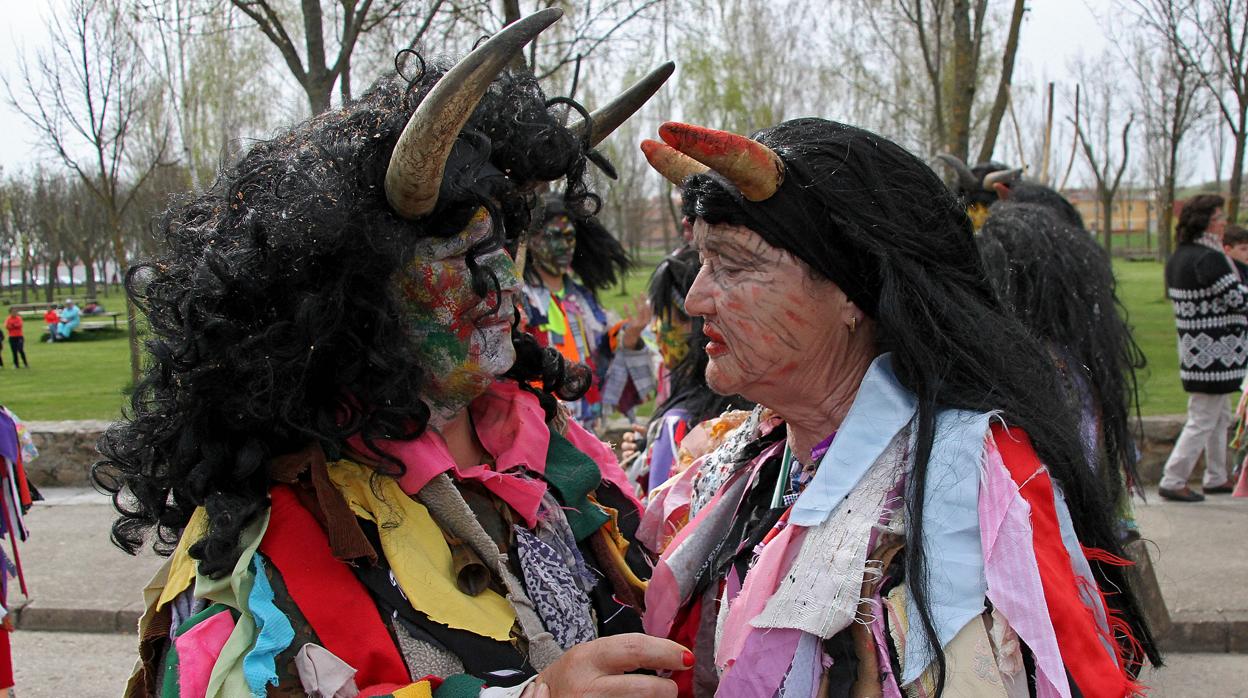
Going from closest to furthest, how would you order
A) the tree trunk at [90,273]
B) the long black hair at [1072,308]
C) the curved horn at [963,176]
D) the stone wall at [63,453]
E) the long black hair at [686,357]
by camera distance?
the long black hair at [1072,308] → the long black hair at [686,357] → the curved horn at [963,176] → the stone wall at [63,453] → the tree trunk at [90,273]

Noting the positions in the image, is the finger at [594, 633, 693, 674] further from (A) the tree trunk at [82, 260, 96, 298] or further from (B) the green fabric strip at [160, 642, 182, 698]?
(A) the tree trunk at [82, 260, 96, 298]

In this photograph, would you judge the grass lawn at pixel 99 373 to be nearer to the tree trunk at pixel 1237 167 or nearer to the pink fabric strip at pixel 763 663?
the tree trunk at pixel 1237 167

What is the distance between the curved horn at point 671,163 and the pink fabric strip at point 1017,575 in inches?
27.7

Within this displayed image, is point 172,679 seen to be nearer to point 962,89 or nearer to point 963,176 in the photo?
point 963,176

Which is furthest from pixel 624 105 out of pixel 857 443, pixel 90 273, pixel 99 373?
pixel 90 273

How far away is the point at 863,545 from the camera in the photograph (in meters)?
1.51

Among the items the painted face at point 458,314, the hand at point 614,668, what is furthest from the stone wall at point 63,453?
the hand at point 614,668

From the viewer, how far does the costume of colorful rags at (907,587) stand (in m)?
1.41

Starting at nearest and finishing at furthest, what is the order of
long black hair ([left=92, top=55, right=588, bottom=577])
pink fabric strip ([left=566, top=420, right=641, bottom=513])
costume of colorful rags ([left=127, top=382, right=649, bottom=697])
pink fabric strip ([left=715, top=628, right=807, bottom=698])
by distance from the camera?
pink fabric strip ([left=715, top=628, right=807, bottom=698]), costume of colorful rags ([left=127, top=382, right=649, bottom=697]), long black hair ([left=92, top=55, right=588, bottom=577]), pink fabric strip ([left=566, top=420, right=641, bottom=513])

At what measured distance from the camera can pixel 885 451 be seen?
62.7 inches

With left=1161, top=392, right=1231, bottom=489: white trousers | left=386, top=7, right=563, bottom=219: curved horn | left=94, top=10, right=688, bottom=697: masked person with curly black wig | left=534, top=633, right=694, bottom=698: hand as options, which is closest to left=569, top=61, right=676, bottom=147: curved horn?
left=94, top=10, right=688, bottom=697: masked person with curly black wig

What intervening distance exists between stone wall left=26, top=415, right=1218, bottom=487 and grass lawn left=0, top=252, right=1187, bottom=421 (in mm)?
281

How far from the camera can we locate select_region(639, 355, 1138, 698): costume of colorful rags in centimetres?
141

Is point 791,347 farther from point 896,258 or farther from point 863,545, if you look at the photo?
point 863,545
